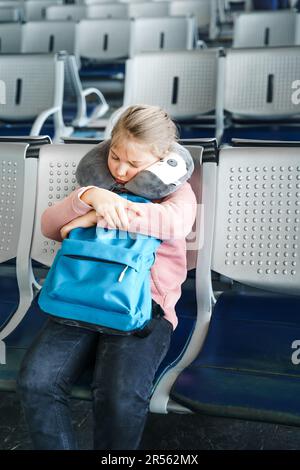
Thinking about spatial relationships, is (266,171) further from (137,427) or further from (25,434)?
(25,434)

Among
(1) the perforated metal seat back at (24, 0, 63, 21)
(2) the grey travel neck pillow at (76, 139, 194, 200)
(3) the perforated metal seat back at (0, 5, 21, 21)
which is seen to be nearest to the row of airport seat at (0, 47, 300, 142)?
(2) the grey travel neck pillow at (76, 139, 194, 200)

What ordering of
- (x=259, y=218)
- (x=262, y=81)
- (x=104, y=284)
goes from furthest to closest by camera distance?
(x=262, y=81) < (x=259, y=218) < (x=104, y=284)

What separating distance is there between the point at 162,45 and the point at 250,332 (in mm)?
3625

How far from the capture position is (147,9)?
592 cm

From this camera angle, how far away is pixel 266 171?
5.73ft

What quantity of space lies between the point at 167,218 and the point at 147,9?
494cm

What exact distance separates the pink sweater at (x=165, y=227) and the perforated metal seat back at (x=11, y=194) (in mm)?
304

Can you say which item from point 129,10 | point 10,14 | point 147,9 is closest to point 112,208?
point 147,9

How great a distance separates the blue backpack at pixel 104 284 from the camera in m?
1.39

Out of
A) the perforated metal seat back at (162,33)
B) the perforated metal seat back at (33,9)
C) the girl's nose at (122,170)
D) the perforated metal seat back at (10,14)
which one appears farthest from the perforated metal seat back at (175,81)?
the perforated metal seat back at (33,9)

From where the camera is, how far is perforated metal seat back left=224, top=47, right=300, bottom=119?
323 cm

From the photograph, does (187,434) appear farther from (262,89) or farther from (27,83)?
(27,83)

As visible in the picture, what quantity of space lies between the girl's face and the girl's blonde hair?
1 cm
